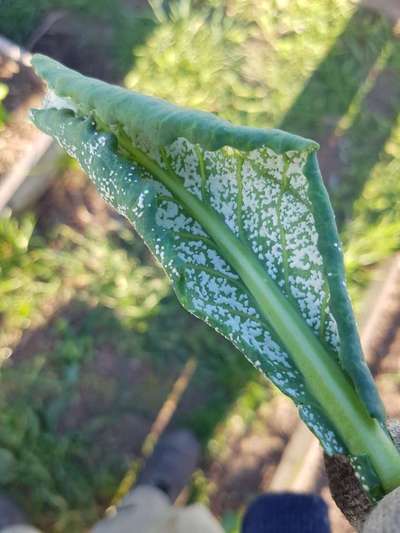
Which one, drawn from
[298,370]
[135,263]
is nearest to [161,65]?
[135,263]

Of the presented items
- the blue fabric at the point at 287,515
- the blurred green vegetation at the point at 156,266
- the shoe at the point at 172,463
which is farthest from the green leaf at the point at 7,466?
the blue fabric at the point at 287,515

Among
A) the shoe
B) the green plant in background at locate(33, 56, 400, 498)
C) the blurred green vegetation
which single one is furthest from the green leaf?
the green plant in background at locate(33, 56, 400, 498)

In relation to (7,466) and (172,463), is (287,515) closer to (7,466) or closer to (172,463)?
(172,463)

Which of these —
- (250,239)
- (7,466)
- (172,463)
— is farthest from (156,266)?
(250,239)

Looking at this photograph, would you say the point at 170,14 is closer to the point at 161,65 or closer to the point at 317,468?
the point at 161,65

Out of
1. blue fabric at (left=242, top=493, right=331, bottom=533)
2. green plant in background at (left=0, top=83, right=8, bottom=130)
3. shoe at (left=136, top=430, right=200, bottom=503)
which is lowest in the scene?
blue fabric at (left=242, top=493, right=331, bottom=533)

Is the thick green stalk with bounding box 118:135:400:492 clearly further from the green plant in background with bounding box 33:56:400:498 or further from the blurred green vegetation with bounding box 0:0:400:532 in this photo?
the blurred green vegetation with bounding box 0:0:400:532
